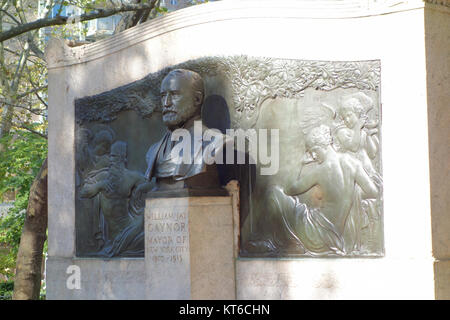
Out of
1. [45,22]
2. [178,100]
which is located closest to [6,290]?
[45,22]

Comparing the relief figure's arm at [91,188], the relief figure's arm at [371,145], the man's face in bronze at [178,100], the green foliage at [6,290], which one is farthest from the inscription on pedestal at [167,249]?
the green foliage at [6,290]

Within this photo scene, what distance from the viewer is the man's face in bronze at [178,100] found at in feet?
33.0

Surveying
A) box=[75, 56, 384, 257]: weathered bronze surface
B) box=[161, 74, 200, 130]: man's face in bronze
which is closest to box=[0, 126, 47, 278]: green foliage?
box=[75, 56, 384, 257]: weathered bronze surface

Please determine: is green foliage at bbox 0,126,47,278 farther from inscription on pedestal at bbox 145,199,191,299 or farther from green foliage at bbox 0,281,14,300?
inscription on pedestal at bbox 145,199,191,299

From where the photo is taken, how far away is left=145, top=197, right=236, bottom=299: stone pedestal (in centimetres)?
953

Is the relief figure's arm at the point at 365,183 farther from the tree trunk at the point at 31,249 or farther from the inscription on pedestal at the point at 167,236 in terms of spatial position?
the tree trunk at the point at 31,249

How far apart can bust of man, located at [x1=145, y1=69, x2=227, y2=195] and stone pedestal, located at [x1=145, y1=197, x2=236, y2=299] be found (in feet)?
0.89

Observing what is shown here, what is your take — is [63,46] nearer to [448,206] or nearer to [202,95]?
[202,95]

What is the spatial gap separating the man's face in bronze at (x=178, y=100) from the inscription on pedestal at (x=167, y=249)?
1.13 m

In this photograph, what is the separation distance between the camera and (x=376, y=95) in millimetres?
9453

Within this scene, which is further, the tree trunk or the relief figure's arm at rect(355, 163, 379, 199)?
the tree trunk

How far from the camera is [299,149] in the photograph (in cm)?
987
